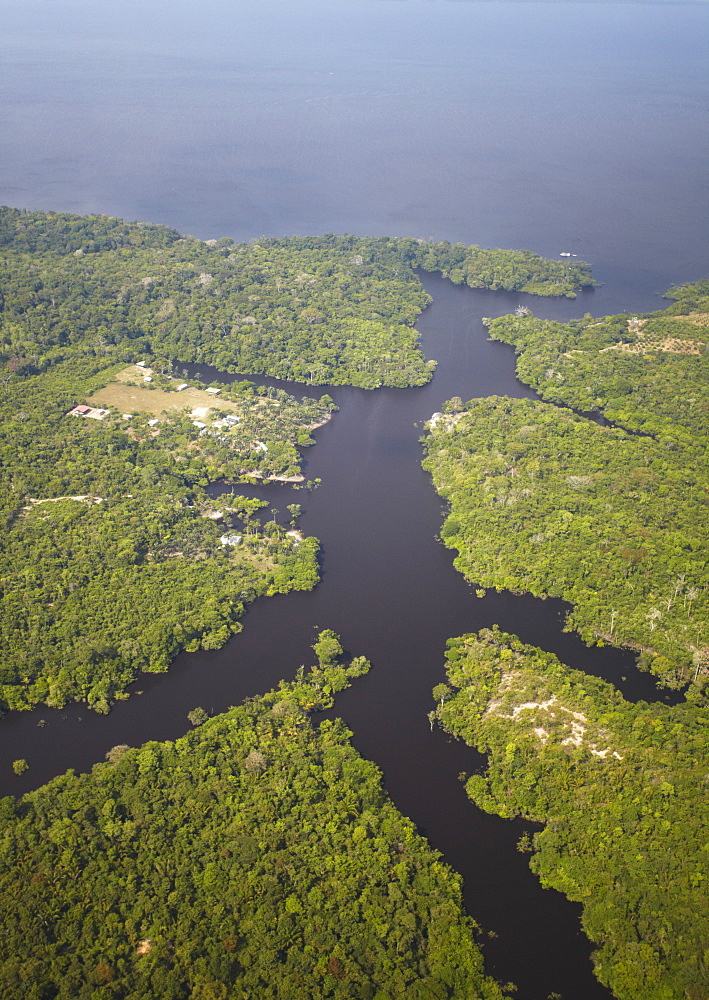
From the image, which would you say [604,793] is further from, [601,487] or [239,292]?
→ [239,292]

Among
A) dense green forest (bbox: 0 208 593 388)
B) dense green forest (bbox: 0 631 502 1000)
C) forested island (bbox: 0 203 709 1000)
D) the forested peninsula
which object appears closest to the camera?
dense green forest (bbox: 0 631 502 1000)

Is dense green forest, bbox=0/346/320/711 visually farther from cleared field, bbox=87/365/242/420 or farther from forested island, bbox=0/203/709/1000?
cleared field, bbox=87/365/242/420

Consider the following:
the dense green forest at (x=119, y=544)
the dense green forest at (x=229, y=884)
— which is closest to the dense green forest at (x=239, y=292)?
the dense green forest at (x=119, y=544)

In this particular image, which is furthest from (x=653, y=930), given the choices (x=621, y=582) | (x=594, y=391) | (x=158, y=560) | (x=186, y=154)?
(x=186, y=154)

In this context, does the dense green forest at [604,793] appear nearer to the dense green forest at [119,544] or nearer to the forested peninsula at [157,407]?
the forested peninsula at [157,407]

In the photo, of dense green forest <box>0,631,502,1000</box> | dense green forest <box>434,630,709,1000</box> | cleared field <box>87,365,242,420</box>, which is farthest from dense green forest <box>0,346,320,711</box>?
dense green forest <box>434,630,709,1000</box>
